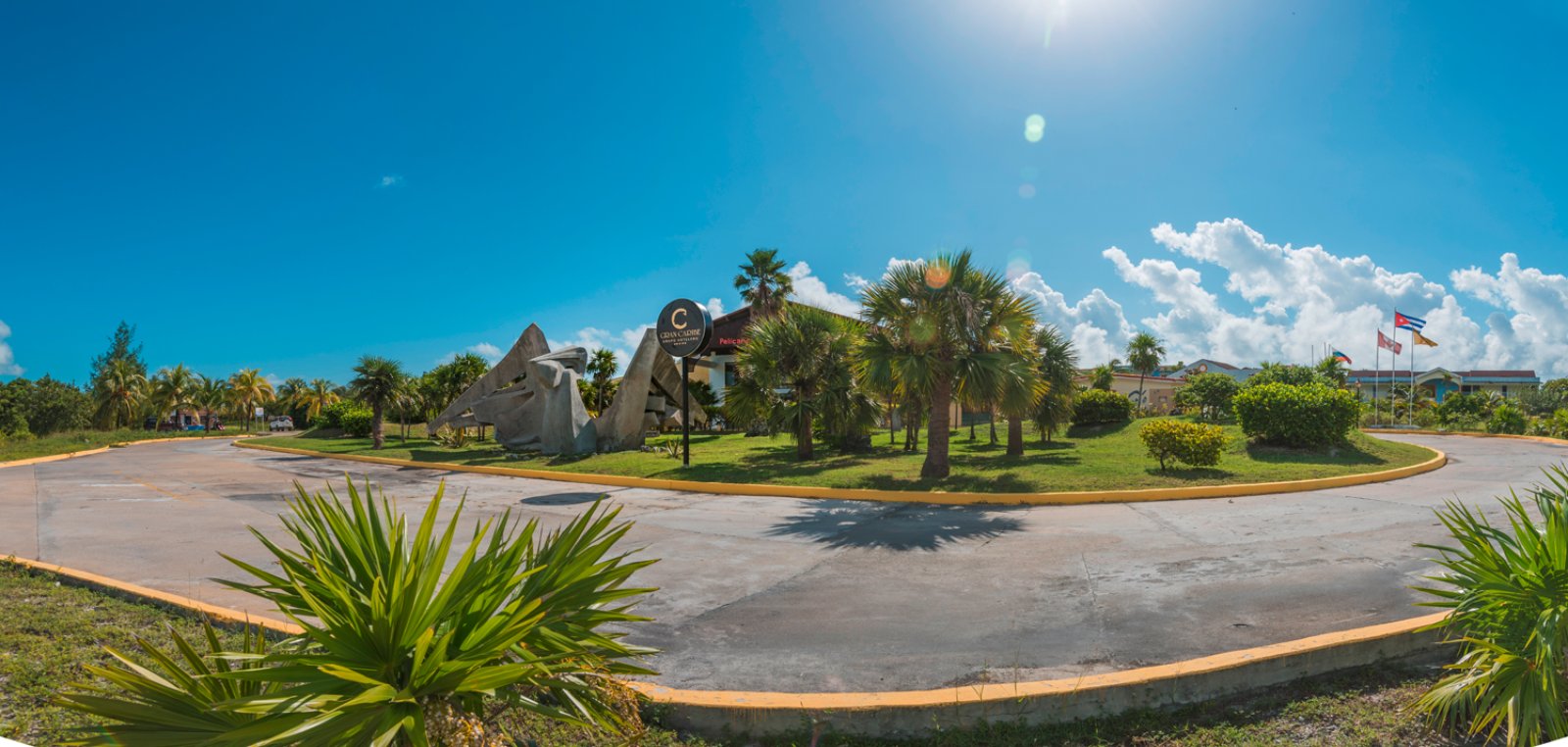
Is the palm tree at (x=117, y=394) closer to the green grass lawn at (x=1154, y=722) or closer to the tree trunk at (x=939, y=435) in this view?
the tree trunk at (x=939, y=435)

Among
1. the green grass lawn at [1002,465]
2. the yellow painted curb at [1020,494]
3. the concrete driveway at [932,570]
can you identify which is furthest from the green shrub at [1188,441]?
the concrete driveway at [932,570]

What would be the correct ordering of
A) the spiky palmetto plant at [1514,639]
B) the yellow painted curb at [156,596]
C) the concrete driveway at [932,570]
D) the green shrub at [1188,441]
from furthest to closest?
the green shrub at [1188,441] < the yellow painted curb at [156,596] < the concrete driveway at [932,570] < the spiky palmetto plant at [1514,639]

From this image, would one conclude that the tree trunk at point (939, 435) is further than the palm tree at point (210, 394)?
No

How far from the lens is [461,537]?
348 inches

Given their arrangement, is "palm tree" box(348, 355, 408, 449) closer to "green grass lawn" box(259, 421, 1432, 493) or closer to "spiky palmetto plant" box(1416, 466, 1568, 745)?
"green grass lawn" box(259, 421, 1432, 493)

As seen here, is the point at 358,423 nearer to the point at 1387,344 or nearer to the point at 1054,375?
the point at 1054,375

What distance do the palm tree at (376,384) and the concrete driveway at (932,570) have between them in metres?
17.6

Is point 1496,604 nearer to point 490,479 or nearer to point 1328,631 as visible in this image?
point 1328,631

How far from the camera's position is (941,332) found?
14609 mm

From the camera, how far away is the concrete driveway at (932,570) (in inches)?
184

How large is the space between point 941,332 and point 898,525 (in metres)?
5.61

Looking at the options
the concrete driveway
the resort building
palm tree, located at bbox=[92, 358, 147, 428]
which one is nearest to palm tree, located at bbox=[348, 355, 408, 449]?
the concrete driveway

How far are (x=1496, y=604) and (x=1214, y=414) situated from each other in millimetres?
34115

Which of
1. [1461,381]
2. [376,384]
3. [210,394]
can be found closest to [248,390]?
[210,394]
